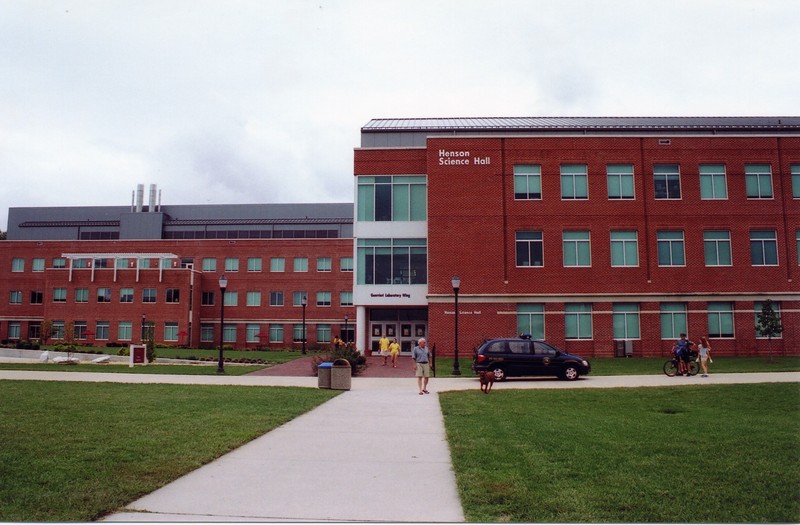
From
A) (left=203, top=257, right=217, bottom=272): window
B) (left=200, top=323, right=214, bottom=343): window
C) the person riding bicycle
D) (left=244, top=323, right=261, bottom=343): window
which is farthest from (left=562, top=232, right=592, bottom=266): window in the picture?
(left=203, top=257, right=217, bottom=272): window

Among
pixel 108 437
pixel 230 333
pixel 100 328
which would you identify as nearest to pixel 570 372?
pixel 108 437

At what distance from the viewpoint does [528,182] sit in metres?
38.7

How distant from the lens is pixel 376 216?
40469 mm

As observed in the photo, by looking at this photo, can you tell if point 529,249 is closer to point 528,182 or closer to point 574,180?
point 528,182

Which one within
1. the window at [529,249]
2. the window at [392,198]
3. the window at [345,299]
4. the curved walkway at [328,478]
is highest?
the window at [392,198]

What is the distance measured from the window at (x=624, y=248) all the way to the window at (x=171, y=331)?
138ft

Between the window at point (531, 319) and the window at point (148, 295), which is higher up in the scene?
the window at point (148, 295)

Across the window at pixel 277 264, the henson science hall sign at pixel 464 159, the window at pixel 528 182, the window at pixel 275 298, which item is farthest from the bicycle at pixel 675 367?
the window at pixel 277 264

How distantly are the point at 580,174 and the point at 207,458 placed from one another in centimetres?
3381

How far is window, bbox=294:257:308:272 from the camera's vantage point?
219 feet

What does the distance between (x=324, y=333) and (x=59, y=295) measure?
26184 millimetres

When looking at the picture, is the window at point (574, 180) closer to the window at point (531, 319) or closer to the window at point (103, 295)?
the window at point (531, 319)

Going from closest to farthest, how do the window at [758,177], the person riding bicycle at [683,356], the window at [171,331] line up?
the person riding bicycle at [683,356], the window at [758,177], the window at [171,331]

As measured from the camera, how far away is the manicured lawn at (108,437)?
6.43m
